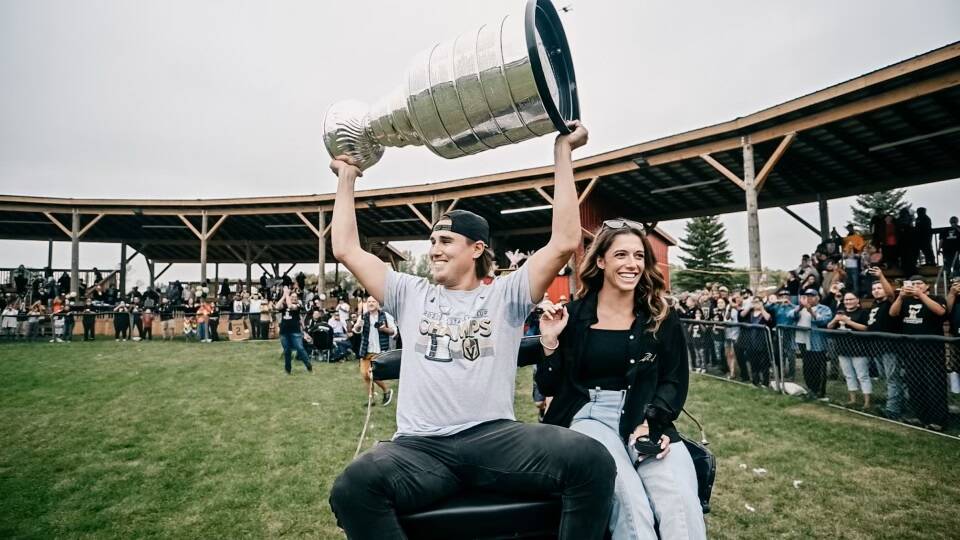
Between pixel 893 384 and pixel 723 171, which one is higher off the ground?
pixel 723 171

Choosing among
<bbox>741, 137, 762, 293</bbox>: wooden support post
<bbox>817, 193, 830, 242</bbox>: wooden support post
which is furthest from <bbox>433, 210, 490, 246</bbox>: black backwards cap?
<bbox>817, 193, 830, 242</bbox>: wooden support post

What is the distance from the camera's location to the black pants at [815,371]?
23.6 feet

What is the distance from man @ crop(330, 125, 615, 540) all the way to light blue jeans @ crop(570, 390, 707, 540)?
0.25m

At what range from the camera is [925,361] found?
567cm

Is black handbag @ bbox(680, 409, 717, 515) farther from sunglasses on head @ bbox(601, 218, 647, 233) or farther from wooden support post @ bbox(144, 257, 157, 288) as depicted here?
wooden support post @ bbox(144, 257, 157, 288)

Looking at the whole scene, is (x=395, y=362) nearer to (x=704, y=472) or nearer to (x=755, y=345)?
(x=704, y=472)

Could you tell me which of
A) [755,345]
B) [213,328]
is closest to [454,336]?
[755,345]

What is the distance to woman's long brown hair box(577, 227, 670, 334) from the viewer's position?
9.00 ft

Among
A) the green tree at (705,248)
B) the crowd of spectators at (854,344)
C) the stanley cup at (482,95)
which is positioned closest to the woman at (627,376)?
the stanley cup at (482,95)

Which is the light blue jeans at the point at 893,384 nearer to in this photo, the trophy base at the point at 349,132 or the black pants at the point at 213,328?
the trophy base at the point at 349,132

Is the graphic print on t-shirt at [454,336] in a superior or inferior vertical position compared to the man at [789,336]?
superior

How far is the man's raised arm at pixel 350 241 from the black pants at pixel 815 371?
23.9 feet

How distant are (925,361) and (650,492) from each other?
18.2ft

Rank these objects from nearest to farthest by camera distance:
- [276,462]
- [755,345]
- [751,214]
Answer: [276,462], [755,345], [751,214]
